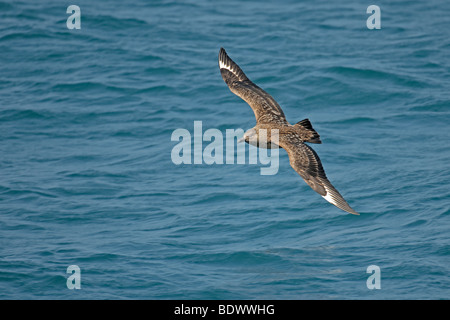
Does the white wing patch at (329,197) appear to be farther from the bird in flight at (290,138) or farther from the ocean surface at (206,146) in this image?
the ocean surface at (206,146)

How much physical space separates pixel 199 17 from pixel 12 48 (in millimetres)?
6047

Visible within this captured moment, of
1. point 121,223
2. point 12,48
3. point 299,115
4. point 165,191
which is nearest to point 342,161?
point 299,115

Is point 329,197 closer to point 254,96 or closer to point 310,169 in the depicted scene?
point 310,169

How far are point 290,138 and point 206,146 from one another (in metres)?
6.32

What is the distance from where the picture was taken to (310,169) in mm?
13148

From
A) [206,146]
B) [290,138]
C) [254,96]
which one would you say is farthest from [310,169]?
[206,146]

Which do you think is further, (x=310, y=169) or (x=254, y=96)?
(x=254, y=96)

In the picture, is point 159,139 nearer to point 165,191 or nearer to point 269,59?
point 165,191

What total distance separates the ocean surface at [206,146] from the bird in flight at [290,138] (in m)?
2.64

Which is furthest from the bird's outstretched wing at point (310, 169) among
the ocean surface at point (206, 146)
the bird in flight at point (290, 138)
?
the ocean surface at point (206, 146)

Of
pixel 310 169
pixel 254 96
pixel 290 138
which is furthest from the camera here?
pixel 254 96

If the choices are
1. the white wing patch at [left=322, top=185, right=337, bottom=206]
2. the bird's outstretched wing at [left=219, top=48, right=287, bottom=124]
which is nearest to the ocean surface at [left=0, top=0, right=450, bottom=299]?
the white wing patch at [left=322, top=185, right=337, bottom=206]

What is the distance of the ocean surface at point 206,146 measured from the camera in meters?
15.4

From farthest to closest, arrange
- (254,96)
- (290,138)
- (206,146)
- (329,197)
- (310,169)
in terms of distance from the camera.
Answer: (206,146) < (254,96) < (290,138) < (310,169) < (329,197)
